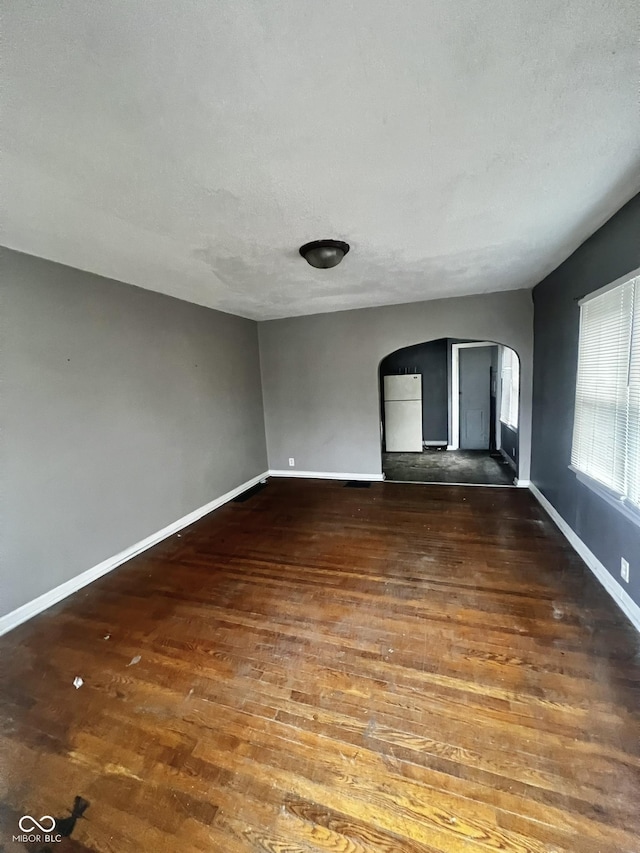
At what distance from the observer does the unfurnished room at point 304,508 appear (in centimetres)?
107

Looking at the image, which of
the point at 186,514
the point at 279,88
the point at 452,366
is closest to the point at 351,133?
the point at 279,88

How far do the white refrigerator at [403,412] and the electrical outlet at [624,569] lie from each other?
4534 millimetres

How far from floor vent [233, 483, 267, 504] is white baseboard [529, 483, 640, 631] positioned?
3.46 meters

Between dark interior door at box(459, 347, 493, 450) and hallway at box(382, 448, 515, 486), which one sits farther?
dark interior door at box(459, 347, 493, 450)

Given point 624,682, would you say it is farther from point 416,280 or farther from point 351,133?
point 416,280

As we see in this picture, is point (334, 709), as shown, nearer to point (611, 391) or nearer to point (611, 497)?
point (611, 497)

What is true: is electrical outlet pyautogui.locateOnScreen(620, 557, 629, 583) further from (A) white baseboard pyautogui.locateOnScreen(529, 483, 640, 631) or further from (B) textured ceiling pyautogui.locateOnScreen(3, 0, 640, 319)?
(B) textured ceiling pyautogui.locateOnScreen(3, 0, 640, 319)

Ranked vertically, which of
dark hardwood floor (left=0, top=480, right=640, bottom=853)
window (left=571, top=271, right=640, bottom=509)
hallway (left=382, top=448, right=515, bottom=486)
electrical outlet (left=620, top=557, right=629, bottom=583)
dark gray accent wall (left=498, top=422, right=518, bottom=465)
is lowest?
dark hardwood floor (left=0, top=480, right=640, bottom=853)

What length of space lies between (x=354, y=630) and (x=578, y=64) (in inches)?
105

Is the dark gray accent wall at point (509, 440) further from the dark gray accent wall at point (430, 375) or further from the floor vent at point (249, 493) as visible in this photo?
the floor vent at point (249, 493)

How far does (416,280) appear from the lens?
339 centimetres

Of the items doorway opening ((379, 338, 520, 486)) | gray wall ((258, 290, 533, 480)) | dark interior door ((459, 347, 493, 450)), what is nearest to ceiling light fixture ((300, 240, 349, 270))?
gray wall ((258, 290, 533, 480))

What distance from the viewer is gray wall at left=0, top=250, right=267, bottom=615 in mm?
2277

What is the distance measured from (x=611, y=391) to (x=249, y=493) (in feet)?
13.0
